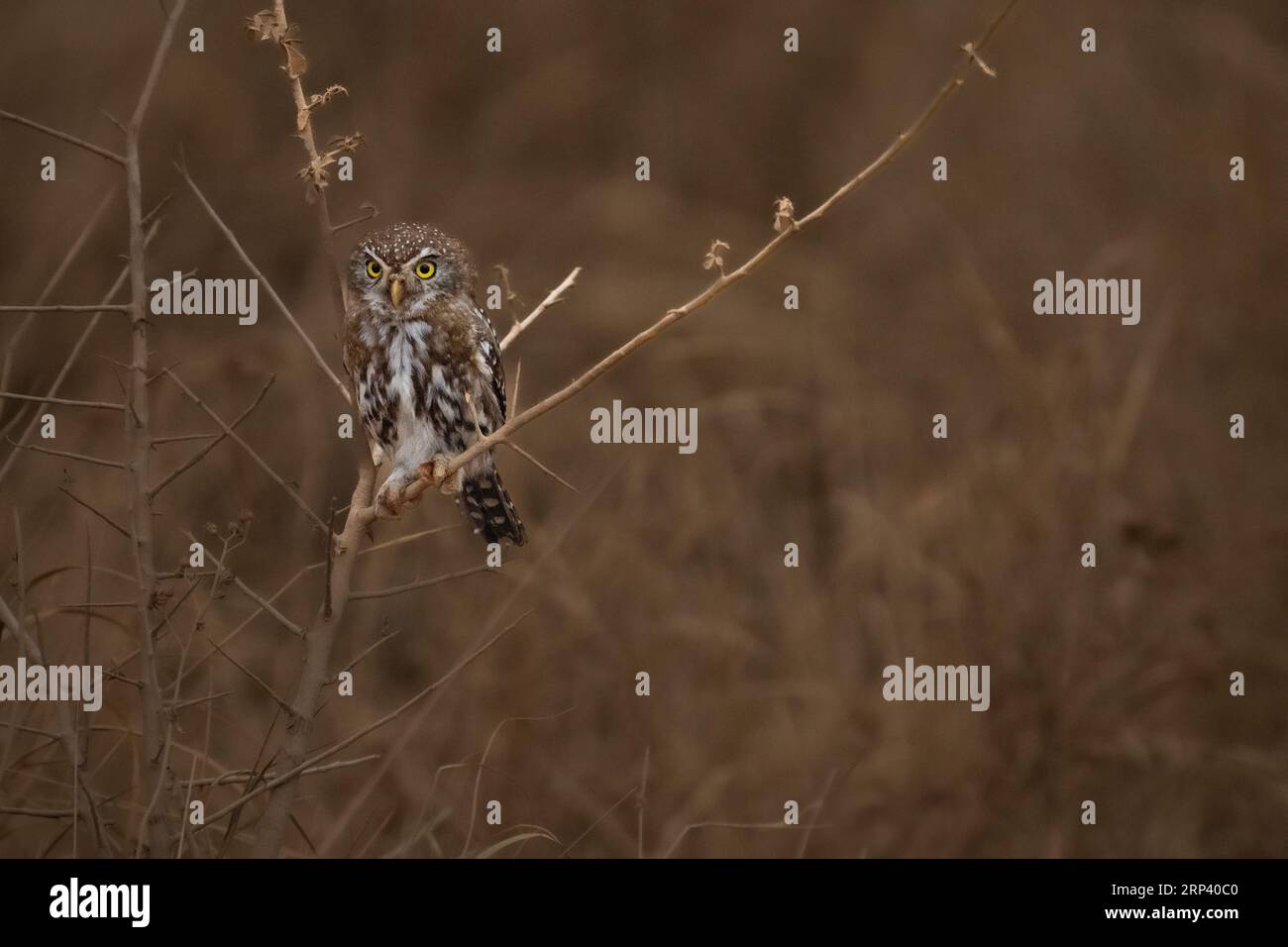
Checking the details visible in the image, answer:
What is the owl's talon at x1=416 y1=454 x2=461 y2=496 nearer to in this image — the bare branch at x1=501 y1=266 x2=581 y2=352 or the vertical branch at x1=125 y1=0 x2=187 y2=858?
the bare branch at x1=501 y1=266 x2=581 y2=352

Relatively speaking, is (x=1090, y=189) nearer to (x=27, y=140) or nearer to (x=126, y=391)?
(x=27, y=140)

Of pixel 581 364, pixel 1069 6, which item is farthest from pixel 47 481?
pixel 1069 6

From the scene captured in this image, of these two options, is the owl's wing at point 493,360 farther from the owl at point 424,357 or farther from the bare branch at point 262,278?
the bare branch at point 262,278

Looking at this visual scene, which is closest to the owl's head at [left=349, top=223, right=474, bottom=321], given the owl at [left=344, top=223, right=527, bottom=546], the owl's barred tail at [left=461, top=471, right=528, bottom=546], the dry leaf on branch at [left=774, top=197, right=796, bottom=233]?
the owl at [left=344, top=223, right=527, bottom=546]

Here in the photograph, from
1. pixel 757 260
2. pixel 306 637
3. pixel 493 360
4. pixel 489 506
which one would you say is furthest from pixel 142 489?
pixel 493 360

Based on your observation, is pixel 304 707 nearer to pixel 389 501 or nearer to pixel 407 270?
pixel 389 501

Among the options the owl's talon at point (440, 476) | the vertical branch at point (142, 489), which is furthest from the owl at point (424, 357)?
the vertical branch at point (142, 489)
